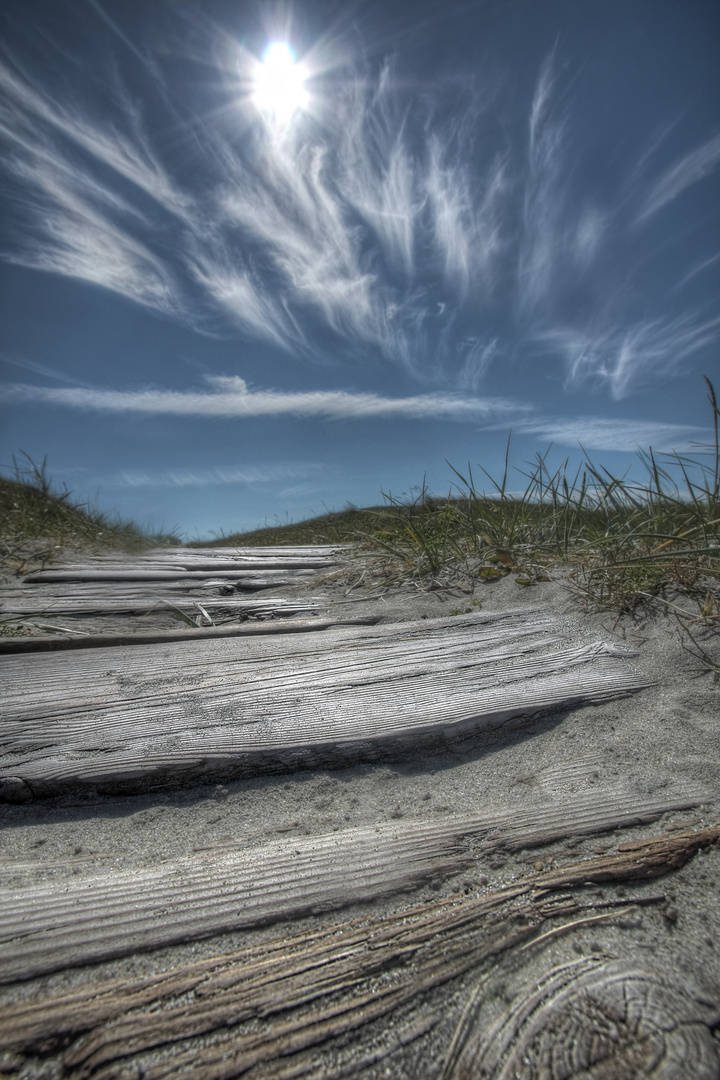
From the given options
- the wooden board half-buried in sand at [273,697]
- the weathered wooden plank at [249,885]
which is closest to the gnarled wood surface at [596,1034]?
the weathered wooden plank at [249,885]

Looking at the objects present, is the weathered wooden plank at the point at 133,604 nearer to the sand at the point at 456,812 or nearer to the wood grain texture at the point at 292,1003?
the sand at the point at 456,812

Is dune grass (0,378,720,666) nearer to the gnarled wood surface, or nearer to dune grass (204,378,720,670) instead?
dune grass (204,378,720,670)

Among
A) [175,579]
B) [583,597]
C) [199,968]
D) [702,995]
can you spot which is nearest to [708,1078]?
[702,995]

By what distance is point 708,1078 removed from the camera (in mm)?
652

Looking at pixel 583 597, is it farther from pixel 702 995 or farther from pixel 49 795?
pixel 49 795

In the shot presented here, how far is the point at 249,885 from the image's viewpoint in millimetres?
975

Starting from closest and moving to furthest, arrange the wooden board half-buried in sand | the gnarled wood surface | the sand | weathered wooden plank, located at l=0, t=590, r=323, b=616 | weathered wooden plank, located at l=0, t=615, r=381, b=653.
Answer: the gnarled wood surface → the sand → the wooden board half-buried in sand → weathered wooden plank, located at l=0, t=615, r=381, b=653 → weathered wooden plank, located at l=0, t=590, r=323, b=616

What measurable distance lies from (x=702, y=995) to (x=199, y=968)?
2.40 ft

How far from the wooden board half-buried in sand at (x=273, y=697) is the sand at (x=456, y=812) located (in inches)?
2.3

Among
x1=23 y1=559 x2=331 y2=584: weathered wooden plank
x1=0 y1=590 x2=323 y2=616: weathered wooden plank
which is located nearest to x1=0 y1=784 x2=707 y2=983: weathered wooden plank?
x1=0 y1=590 x2=323 y2=616: weathered wooden plank

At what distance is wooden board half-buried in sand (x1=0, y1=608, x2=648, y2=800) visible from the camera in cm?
142

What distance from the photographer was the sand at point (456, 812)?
799 mm

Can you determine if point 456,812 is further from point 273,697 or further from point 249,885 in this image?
point 273,697

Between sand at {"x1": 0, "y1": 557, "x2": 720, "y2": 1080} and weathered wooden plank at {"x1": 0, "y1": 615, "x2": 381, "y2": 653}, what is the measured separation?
973 mm
